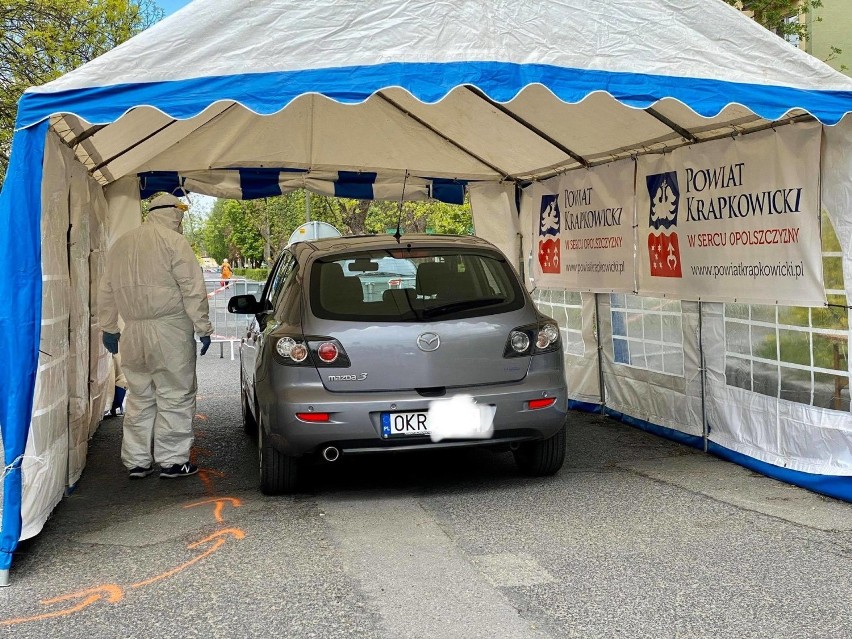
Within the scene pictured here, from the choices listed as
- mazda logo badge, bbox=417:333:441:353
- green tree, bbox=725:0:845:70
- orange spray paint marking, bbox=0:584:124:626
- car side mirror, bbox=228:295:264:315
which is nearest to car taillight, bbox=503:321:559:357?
mazda logo badge, bbox=417:333:441:353

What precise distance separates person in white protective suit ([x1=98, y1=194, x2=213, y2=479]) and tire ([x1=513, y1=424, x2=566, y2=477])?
245 cm

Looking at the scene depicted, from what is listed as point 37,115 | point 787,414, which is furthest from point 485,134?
point 37,115

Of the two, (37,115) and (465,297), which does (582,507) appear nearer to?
(465,297)

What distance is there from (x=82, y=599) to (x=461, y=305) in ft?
9.47

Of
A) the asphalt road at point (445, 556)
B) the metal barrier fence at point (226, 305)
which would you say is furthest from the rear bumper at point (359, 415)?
the metal barrier fence at point (226, 305)

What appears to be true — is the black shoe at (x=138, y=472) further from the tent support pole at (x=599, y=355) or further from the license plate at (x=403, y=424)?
the tent support pole at (x=599, y=355)

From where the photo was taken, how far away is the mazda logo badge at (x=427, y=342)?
600 cm

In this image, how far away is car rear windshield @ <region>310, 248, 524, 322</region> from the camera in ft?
20.3

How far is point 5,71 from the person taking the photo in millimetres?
12094

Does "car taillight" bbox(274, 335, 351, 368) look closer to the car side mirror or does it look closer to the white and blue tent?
the white and blue tent

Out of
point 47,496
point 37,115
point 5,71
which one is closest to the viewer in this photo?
point 37,115

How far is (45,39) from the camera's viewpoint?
39.0ft

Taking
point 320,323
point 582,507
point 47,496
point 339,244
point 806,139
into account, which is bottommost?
point 582,507

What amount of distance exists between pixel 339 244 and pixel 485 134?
139 inches
